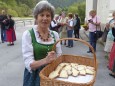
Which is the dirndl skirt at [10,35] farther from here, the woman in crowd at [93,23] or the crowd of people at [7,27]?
the woman in crowd at [93,23]

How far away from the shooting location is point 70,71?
8.61 feet

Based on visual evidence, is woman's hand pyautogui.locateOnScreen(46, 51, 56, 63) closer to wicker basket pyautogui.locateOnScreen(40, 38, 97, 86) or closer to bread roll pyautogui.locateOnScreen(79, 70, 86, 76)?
wicker basket pyautogui.locateOnScreen(40, 38, 97, 86)

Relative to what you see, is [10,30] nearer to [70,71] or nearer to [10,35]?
[10,35]

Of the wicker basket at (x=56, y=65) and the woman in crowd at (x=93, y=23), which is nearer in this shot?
the wicker basket at (x=56, y=65)

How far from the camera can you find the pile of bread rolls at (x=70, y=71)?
2.52m

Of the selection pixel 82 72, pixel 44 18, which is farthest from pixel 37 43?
pixel 82 72

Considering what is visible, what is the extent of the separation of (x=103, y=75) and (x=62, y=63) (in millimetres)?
4555

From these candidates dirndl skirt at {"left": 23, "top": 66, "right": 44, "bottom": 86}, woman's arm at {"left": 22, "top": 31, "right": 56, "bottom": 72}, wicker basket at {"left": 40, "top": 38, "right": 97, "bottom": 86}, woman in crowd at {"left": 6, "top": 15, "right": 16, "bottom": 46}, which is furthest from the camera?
woman in crowd at {"left": 6, "top": 15, "right": 16, "bottom": 46}

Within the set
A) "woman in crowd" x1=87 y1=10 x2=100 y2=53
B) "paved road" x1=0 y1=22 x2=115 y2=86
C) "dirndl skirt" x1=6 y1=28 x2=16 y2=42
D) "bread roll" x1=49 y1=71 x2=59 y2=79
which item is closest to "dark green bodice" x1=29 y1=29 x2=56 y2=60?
"bread roll" x1=49 y1=71 x2=59 y2=79

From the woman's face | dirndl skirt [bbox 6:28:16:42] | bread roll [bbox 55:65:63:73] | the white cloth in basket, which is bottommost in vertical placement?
dirndl skirt [bbox 6:28:16:42]

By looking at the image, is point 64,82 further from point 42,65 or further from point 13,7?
point 13,7

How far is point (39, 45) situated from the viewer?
2.72 meters

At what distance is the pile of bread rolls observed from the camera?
2.52 m

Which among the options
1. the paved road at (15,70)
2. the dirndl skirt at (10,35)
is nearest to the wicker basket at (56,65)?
the paved road at (15,70)
